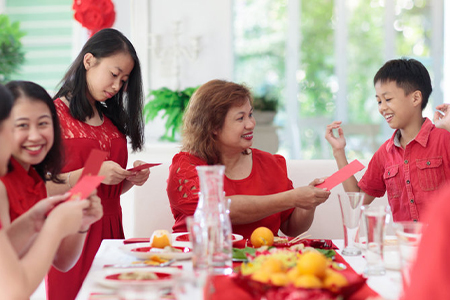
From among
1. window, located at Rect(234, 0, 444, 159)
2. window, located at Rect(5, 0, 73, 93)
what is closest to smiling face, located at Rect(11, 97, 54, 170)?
window, located at Rect(5, 0, 73, 93)

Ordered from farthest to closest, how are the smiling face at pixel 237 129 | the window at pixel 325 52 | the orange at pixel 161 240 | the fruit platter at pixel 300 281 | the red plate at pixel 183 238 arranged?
the window at pixel 325 52, the smiling face at pixel 237 129, the red plate at pixel 183 238, the orange at pixel 161 240, the fruit platter at pixel 300 281

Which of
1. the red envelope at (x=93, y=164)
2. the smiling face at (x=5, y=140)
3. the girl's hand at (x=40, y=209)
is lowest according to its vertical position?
the girl's hand at (x=40, y=209)

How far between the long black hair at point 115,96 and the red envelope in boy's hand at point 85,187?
34.1 inches

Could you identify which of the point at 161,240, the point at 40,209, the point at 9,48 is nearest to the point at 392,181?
the point at 161,240

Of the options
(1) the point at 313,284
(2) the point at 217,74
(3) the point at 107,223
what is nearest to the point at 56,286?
(3) the point at 107,223

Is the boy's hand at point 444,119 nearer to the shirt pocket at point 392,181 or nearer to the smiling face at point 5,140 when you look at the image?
the shirt pocket at point 392,181

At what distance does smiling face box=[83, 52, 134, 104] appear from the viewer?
2.09m

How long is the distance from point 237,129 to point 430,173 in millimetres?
793

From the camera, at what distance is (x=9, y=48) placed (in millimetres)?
4785

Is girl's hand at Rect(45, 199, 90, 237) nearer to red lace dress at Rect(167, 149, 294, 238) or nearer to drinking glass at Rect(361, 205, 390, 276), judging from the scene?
drinking glass at Rect(361, 205, 390, 276)

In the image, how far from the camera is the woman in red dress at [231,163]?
204 centimetres

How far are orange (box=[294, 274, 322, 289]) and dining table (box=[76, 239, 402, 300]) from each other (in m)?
0.14

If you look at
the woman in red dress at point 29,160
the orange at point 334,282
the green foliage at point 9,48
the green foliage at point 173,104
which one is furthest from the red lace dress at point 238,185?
the green foliage at point 9,48

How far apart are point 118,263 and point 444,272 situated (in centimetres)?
100
